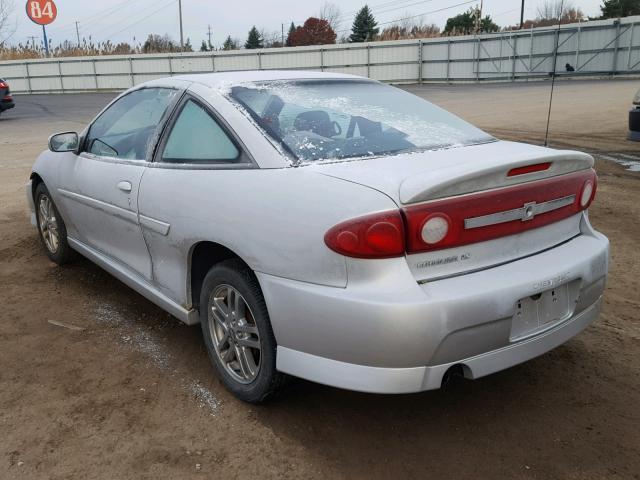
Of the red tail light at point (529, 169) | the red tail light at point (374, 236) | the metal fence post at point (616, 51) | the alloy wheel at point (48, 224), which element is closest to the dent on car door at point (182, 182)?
the red tail light at point (374, 236)

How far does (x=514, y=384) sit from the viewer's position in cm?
297

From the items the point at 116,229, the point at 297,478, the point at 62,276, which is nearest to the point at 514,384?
the point at 297,478

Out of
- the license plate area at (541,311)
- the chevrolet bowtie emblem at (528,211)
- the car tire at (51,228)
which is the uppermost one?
the chevrolet bowtie emblem at (528,211)

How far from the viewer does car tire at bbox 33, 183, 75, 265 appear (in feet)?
15.0

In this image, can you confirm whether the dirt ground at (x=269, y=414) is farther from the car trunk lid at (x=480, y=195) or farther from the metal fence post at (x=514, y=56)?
the metal fence post at (x=514, y=56)

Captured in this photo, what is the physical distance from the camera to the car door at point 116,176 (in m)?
3.35

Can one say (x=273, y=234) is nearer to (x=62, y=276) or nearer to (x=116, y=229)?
(x=116, y=229)

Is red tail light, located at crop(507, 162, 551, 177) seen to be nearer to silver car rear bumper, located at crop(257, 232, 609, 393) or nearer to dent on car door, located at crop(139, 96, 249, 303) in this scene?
silver car rear bumper, located at crop(257, 232, 609, 393)

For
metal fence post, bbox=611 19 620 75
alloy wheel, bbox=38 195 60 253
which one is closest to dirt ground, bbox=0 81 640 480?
alloy wheel, bbox=38 195 60 253

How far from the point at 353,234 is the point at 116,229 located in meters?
1.90

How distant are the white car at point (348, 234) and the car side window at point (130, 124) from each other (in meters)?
0.04

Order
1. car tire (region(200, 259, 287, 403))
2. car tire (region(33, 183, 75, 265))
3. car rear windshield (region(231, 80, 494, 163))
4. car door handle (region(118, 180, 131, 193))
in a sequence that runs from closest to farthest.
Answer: car tire (region(200, 259, 287, 403)), car rear windshield (region(231, 80, 494, 163)), car door handle (region(118, 180, 131, 193)), car tire (region(33, 183, 75, 265))

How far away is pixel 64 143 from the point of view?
413cm

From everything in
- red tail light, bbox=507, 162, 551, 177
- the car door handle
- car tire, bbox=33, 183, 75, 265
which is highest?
red tail light, bbox=507, 162, 551, 177
